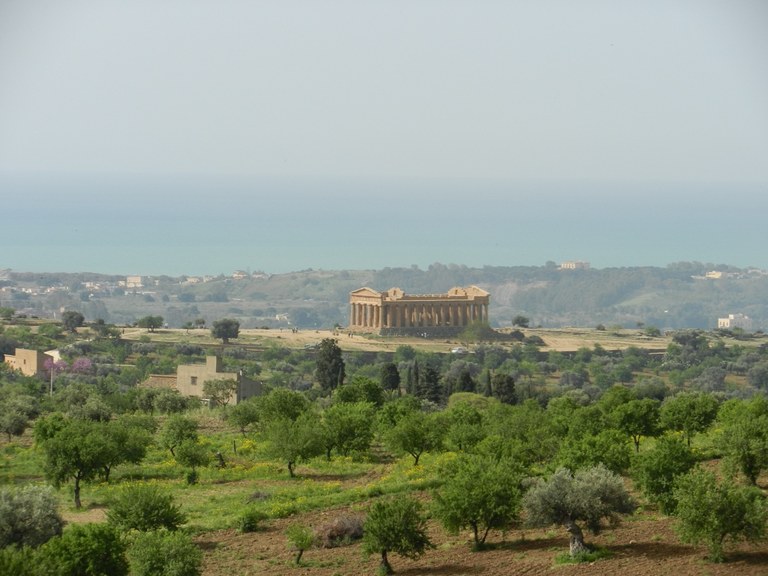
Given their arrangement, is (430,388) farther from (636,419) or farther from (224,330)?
(224,330)

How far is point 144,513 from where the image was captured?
39281 millimetres

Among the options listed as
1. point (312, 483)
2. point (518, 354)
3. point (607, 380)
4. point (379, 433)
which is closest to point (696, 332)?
point (518, 354)

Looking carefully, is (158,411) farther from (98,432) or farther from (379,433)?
(98,432)

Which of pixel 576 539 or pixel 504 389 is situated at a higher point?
pixel 576 539

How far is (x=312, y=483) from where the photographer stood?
48531mm

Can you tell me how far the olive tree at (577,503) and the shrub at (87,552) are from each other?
28.7ft

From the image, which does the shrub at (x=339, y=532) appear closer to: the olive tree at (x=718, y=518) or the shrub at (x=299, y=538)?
the shrub at (x=299, y=538)

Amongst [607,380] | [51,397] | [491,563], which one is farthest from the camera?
[607,380]

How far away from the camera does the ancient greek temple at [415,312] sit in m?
134

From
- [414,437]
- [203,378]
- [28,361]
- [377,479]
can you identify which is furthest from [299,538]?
[28,361]

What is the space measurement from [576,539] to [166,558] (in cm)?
840

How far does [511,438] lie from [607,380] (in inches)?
2267

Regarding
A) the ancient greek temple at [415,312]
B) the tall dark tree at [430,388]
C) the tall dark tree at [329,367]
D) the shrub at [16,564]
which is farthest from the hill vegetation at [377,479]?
the ancient greek temple at [415,312]

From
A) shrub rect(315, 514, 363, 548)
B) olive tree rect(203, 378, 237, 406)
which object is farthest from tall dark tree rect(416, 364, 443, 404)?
shrub rect(315, 514, 363, 548)
